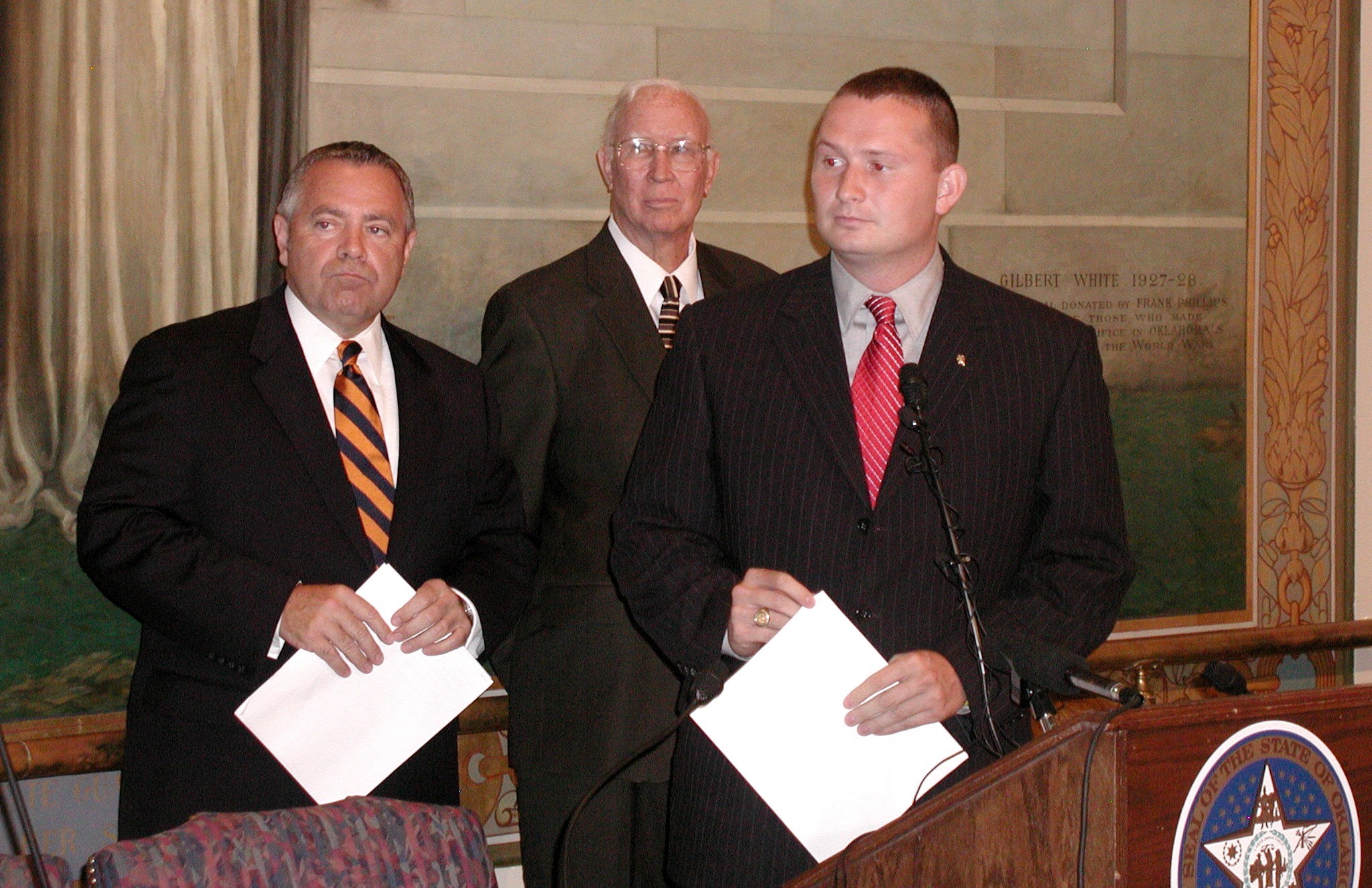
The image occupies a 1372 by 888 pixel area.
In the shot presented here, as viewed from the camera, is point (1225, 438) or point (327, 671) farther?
point (1225, 438)

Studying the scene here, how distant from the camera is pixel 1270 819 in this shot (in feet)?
4.33

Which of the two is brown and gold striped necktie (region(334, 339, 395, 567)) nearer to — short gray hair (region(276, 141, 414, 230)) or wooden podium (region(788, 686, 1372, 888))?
short gray hair (region(276, 141, 414, 230))

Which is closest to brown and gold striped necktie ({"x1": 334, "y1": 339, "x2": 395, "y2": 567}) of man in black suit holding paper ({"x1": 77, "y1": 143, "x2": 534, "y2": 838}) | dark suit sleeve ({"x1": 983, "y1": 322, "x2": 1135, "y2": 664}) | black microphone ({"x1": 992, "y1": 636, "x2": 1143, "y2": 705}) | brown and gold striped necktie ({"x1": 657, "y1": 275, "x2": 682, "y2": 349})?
man in black suit holding paper ({"x1": 77, "y1": 143, "x2": 534, "y2": 838})

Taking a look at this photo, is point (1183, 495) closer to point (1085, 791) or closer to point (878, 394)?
point (878, 394)

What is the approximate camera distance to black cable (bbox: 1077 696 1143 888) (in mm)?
1252

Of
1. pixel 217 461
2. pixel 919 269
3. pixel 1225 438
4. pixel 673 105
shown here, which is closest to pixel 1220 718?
pixel 919 269

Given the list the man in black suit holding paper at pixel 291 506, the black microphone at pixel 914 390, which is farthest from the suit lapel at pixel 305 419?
the black microphone at pixel 914 390

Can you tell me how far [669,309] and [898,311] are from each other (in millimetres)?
906

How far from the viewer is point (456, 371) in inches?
114

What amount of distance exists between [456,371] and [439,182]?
843 mm

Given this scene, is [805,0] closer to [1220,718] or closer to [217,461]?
[217,461]

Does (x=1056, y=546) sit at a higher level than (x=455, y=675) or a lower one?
higher

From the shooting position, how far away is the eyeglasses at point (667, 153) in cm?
318

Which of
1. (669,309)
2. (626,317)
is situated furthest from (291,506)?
(669,309)
